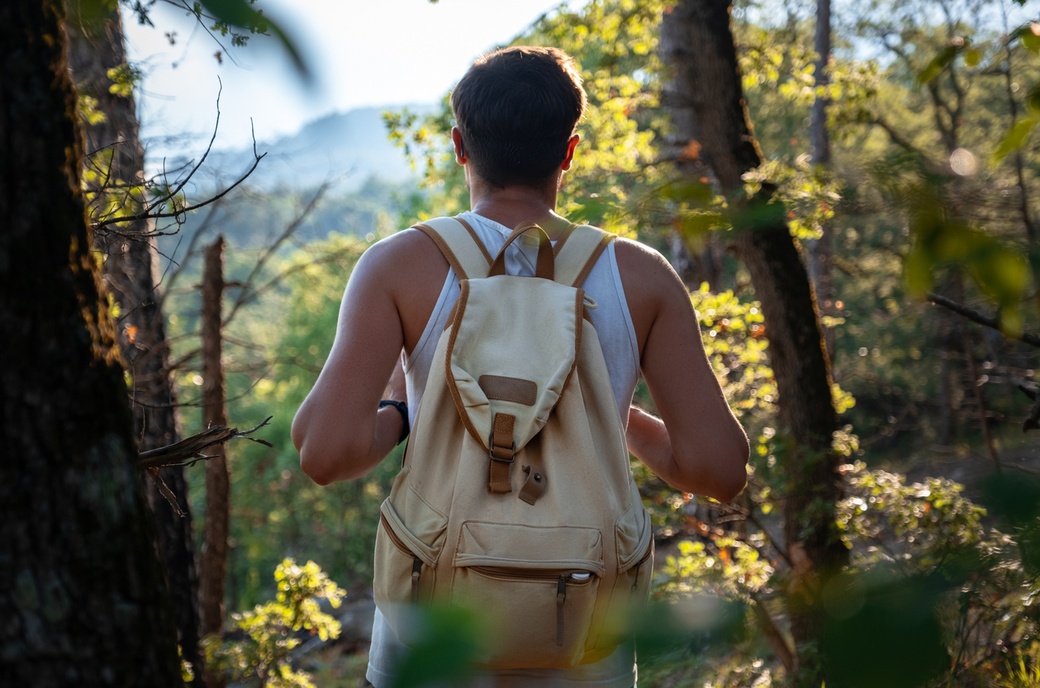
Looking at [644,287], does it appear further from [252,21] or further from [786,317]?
[786,317]

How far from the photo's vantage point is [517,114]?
1.63 metres

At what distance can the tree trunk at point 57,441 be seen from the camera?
2.82 ft

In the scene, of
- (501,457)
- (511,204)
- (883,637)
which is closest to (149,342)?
(511,204)

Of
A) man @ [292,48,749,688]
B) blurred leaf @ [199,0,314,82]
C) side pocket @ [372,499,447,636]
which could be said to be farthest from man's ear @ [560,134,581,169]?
blurred leaf @ [199,0,314,82]

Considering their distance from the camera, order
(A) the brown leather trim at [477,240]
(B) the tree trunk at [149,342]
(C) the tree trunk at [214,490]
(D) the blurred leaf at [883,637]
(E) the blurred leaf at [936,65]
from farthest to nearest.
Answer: (C) the tree trunk at [214,490], (B) the tree trunk at [149,342], (A) the brown leather trim at [477,240], (E) the blurred leaf at [936,65], (D) the blurred leaf at [883,637]

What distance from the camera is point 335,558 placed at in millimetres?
27297

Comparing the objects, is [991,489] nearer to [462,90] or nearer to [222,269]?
[462,90]

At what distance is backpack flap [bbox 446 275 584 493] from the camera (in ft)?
4.71

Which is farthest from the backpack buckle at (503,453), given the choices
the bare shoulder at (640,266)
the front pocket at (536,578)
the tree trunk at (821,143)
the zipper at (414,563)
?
the tree trunk at (821,143)

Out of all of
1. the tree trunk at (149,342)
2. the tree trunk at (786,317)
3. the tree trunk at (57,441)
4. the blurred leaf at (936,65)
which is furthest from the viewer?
the tree trunk at (149,342)

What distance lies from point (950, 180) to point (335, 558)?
28.0 metres

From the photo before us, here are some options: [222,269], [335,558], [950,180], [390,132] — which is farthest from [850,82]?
[335,558]

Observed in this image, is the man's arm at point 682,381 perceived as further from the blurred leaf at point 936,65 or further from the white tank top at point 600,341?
the blurred leaf at point 936,65

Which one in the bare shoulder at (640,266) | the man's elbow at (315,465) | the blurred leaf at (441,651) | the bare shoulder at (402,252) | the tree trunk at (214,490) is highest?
the bare shoulder at (402,252)
